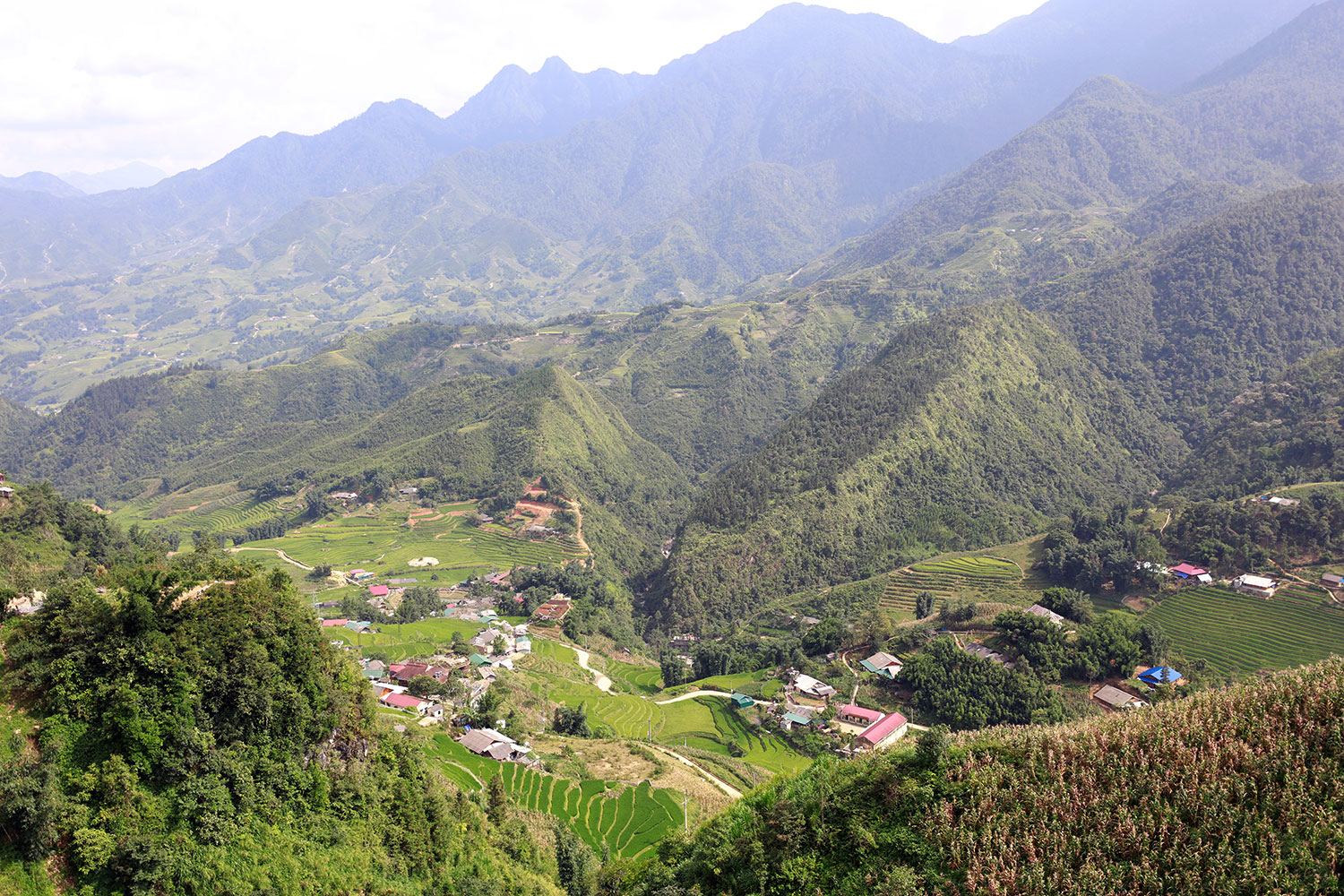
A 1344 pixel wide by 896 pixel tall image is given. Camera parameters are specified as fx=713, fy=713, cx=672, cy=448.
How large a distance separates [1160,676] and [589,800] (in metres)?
42.9

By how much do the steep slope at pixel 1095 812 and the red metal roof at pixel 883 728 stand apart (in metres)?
30.8

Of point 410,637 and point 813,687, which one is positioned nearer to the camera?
point 813,687

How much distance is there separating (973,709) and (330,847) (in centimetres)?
4421

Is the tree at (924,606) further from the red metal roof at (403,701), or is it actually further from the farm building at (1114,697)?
the red metal roof at (403,701)

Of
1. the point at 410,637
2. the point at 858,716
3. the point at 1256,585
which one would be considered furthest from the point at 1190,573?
the point at 410,637

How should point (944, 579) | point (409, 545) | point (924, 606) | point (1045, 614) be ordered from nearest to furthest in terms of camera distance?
point (1045, 614) < point (924, 606) < point (944, 579) < point (409, 545)

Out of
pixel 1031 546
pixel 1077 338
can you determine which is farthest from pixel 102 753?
pixel 1077 338

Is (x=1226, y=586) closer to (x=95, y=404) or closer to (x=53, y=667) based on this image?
(x=53, y=667)

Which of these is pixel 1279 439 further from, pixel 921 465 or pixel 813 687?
pixel 813 687

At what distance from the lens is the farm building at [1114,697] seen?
5158 centimetres

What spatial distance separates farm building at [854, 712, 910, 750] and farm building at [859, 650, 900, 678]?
5457 millimetres

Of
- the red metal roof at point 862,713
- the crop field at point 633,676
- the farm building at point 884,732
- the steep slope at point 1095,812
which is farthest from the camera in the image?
the crop field at point 633,676

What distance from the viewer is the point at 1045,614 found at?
62.1 meters

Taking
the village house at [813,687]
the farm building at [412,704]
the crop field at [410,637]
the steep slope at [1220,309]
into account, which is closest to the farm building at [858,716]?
the village house at [813,687]
